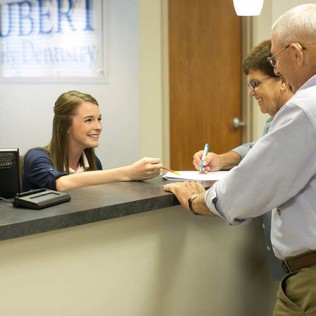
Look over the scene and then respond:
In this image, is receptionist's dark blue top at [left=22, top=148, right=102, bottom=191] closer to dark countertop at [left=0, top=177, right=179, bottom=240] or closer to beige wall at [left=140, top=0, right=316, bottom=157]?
dark countertop at [left=0, top=177, right=179, bottom=240]

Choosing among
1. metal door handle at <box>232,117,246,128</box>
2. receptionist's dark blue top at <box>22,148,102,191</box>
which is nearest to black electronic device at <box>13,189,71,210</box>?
receptionist's dark blue top at <box>22,148,102,191</box>

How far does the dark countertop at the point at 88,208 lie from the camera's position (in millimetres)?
1305

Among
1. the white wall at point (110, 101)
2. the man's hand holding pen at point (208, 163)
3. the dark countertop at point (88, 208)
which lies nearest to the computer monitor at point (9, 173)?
the dark countertop at point (88, 208)

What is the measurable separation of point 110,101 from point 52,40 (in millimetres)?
611

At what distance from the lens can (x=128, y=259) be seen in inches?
62.9

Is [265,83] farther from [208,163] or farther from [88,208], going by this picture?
[88,208]

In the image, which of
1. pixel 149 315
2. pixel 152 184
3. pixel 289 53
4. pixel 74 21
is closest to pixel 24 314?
pixel 149 315

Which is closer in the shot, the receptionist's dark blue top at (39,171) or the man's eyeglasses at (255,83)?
the man's eyeglasses at (255,83)

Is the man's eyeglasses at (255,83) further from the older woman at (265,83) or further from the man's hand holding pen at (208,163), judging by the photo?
the man's hand holding pen at (208,163)

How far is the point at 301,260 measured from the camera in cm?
137

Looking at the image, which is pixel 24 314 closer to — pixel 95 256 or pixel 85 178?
pixel 95 256

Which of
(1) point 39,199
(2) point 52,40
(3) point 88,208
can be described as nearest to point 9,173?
(1) point 39,199

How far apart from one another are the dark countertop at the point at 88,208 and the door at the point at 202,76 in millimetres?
2579

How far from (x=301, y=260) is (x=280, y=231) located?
3.4 inches
